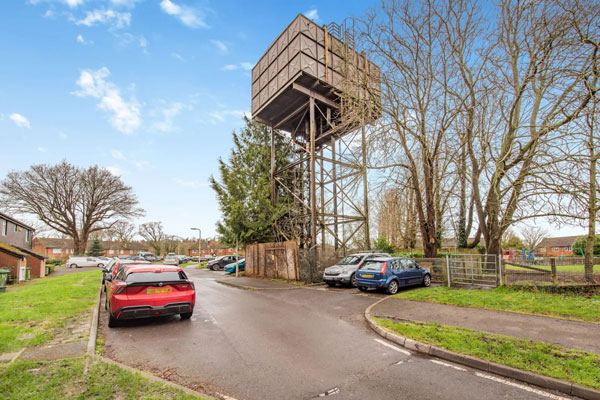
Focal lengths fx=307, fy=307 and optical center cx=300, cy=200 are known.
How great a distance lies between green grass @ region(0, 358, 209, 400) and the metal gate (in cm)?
1070

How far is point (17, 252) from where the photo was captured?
21375 millimetres

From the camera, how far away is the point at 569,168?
7816mm

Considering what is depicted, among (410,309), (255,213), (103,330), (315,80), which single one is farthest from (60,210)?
(410,309)

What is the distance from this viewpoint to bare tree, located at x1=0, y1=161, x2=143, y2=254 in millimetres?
38938

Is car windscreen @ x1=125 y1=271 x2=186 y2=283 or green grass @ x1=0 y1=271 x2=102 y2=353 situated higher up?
car windscreen @ x1=125 y1=271 x2=186 y2=283

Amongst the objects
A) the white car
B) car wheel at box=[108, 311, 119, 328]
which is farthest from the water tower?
the white car

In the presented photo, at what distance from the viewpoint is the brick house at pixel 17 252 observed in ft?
69.1

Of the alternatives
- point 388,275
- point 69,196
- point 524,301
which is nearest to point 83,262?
point 69,196

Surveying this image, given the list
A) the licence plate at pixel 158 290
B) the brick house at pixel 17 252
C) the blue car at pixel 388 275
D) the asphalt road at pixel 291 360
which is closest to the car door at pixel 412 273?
the blue car at pixel 388 275

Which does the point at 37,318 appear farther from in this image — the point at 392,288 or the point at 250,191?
the point at 250,191

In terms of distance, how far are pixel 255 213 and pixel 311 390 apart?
17675 mm

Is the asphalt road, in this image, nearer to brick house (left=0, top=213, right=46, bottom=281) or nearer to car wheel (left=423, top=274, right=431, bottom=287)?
car wheel (left=423, top=274, right=431, bottom=287)

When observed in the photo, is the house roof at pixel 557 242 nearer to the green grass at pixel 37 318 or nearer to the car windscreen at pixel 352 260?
the car windscreen at pixel 352 260

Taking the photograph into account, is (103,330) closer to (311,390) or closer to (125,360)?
(125,360)
